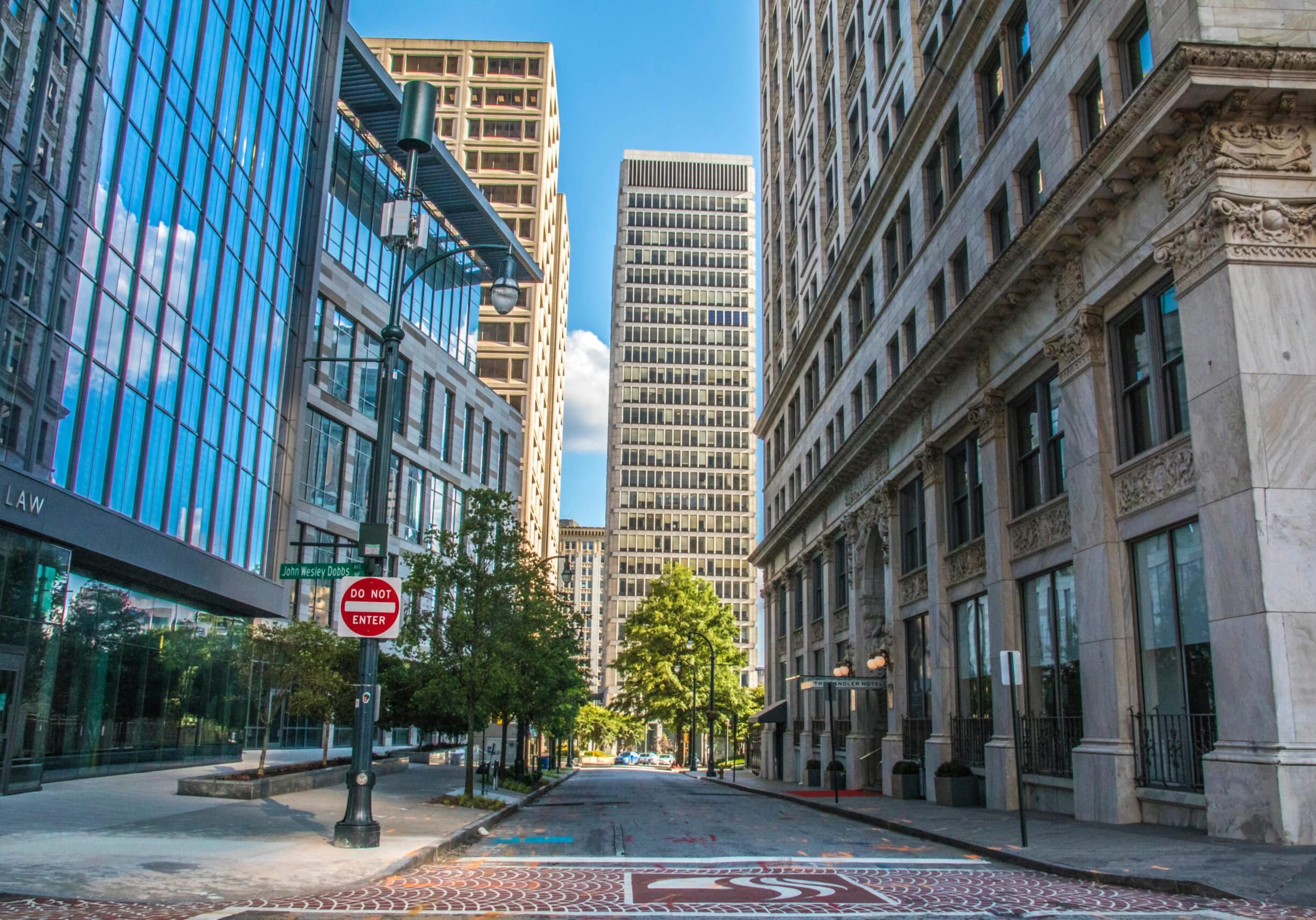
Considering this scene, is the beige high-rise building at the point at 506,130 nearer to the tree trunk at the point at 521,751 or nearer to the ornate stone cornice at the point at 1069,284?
the tree trunk at the point at 521,751

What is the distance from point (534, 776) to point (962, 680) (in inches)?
784

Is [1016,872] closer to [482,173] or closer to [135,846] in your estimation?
[135,846]

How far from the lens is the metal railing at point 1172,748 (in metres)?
16.0

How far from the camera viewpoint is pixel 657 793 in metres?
35.5

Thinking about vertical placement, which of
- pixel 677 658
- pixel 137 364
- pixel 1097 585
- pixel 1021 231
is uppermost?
pixel 1021 231

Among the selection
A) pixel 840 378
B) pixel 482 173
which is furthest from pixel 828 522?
pixel 482 173

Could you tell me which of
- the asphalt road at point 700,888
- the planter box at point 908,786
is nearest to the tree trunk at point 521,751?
the planter box at point 908,786

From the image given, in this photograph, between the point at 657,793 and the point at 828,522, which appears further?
the point at 828,522

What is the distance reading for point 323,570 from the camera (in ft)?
50.2

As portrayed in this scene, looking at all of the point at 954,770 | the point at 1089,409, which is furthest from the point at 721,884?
the point at 954,770

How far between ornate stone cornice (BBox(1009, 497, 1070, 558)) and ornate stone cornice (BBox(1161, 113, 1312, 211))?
741 cm

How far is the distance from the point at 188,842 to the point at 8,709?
1043cm

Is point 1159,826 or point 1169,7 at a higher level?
point 1169,7

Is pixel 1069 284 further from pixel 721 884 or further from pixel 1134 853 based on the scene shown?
pixel 721 884
